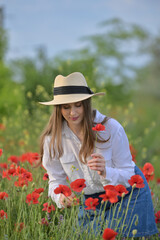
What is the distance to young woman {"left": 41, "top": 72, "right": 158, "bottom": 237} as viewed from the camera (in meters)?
2.18

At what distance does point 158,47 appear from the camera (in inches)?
856

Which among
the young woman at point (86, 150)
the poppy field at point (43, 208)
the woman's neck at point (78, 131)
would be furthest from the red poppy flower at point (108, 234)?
the woman's neck at point (78, 131)

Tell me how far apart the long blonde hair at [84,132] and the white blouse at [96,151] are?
0.13ft

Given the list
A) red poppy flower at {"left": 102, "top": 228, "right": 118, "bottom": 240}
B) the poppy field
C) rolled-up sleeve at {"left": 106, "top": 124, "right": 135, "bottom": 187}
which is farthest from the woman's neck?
red poppy flower at {"left": 102, "top": 228, "right": 118, "bottom": 240}

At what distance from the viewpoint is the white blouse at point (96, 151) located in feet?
7.48

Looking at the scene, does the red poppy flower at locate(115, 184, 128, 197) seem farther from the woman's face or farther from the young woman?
the woman's face

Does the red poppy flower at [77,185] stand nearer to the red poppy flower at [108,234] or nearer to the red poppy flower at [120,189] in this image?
the red poppy flower at [120,189]

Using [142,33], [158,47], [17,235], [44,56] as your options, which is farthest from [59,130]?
[142,33]

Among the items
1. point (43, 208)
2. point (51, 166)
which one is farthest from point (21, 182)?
point (51, 166)

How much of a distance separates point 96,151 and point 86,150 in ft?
0.25

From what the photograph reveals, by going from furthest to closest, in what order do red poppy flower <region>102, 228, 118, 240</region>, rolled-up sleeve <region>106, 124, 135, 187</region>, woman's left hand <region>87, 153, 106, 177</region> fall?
rolled-up sleeve <region>106, 124, 135, 187</region> < woman's left hand <region>87, 153, 106, 177</region> < red poppy flower <region>102, 228, 118, 240</region>

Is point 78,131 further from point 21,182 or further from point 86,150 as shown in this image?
point 21,182

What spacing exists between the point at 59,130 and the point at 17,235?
2.43 ft

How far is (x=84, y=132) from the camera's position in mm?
2268
